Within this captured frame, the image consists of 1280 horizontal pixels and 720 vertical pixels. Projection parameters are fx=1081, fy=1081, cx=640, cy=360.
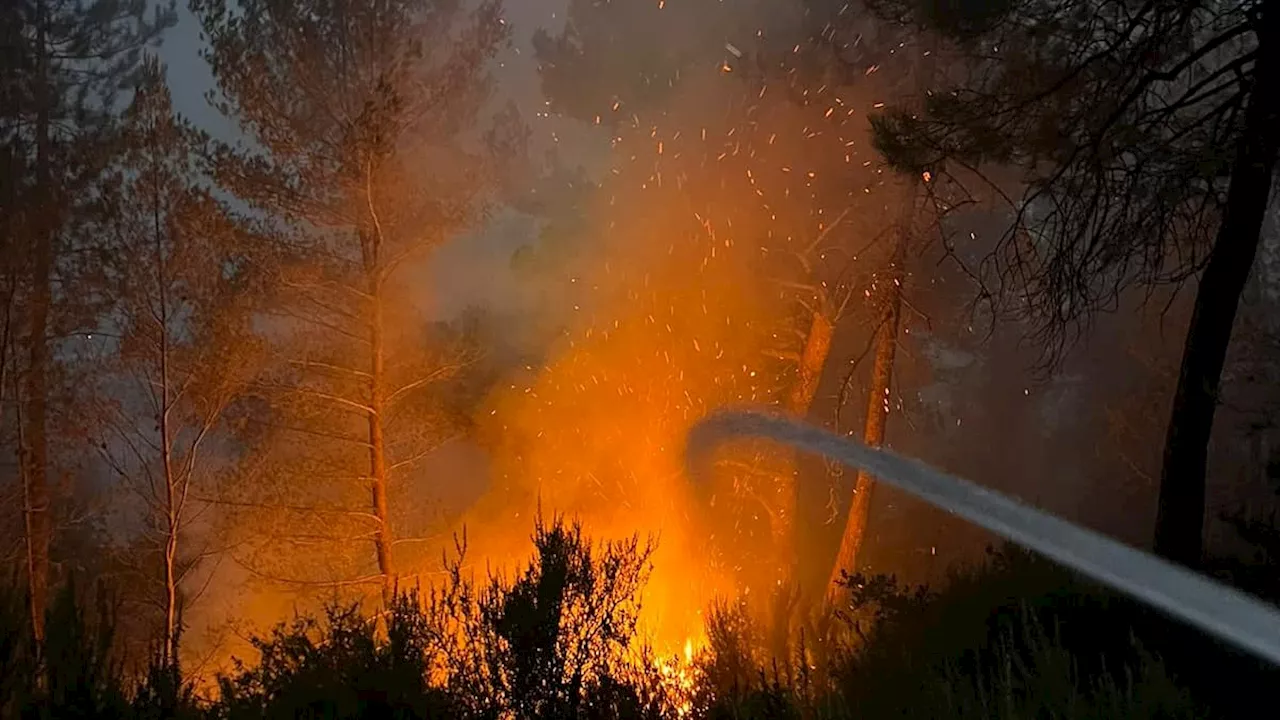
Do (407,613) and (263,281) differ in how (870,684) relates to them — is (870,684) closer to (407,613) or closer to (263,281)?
(407,613)

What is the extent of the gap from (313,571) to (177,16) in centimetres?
980

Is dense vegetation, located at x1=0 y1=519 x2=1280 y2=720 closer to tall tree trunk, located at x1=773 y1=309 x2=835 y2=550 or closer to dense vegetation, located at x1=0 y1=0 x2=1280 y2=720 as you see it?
dense vegetation, located at x1=0 y1=0 x2=1280 y2=720

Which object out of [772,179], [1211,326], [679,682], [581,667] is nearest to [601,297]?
[772,179]

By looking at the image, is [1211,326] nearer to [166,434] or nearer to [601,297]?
[166,434]

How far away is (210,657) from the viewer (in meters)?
14.3

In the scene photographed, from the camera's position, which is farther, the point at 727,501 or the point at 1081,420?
the point at 1081,420

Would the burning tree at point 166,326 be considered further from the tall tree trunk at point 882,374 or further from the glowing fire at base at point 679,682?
the glowing fire at base at point 679,682

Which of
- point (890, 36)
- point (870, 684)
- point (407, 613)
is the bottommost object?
point (870, 684)

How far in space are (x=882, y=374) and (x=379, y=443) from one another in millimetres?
7112

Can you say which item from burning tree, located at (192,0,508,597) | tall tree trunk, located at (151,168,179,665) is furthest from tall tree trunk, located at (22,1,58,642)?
burning tree, located at (192,0,508,597)

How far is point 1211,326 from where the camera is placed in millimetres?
7750

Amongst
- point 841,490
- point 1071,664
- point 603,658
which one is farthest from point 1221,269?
point 841,490

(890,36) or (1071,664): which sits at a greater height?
(890,36)

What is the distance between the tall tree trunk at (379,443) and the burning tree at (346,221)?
3 cm
